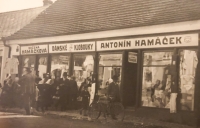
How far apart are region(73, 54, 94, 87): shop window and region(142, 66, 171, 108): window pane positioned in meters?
1.98

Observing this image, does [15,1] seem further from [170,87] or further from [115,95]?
[170,87]

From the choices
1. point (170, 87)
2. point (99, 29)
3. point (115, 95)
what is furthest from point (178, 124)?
point (99, 29)

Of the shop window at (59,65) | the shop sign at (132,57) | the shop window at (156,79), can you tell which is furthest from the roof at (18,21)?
the shop window at (156,79)

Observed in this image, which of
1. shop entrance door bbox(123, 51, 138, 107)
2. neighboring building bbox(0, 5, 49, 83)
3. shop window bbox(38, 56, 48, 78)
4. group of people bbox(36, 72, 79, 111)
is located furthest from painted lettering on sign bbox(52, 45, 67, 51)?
shop entrance door bbox(123, 51, 138, 107)

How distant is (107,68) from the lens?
959 cm

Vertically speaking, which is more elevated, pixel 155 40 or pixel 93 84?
pixel 155 40

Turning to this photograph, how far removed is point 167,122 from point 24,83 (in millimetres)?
3777

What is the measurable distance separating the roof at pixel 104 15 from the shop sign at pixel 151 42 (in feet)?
1.36

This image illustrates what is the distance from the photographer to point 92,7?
10281mm

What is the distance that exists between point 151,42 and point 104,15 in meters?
2.03

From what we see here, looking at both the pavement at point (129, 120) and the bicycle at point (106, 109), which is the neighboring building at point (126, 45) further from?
the bicycle at point (106, 109)

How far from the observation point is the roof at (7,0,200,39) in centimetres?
759

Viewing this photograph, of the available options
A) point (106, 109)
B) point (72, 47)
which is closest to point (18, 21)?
point (72, 47)

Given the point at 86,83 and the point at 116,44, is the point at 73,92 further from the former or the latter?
the point at 116,44
